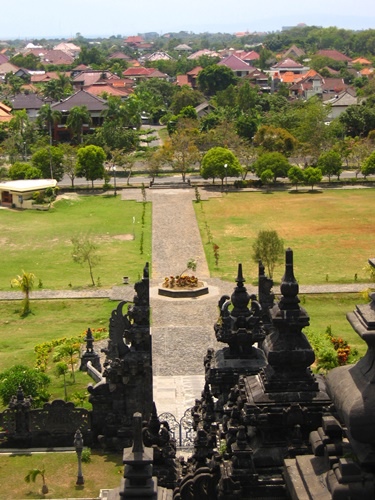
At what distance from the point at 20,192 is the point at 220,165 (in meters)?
18.3

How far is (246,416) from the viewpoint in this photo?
10.4 meters

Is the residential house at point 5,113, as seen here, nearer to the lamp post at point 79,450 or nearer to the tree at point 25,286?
the tree at point 25,286

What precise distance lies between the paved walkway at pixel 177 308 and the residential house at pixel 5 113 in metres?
51.6

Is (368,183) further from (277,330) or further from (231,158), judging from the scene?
(277,330)

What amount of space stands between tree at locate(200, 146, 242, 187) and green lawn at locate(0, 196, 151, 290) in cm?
912

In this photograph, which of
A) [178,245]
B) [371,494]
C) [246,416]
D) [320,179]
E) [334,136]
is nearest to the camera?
[371,494]

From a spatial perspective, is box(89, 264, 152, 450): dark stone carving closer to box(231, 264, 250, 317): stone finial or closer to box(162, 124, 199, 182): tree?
box(231, 264, 250, 317): stone finial

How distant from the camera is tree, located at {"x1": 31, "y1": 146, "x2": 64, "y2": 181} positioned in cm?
8381

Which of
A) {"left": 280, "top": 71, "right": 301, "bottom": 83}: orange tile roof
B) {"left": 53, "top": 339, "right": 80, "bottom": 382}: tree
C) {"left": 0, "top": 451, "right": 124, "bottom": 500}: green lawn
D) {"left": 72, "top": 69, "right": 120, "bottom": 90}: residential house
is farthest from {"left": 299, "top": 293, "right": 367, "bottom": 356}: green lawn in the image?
{"left": 280, "top": 71, "right": 301, "bottom": 83}: orange tile roof

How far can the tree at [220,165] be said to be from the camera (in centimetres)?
8144

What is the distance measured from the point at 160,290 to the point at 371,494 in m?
39.7

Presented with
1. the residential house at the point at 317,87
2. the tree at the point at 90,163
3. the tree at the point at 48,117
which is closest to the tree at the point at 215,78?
the residential house at the point at 317,87

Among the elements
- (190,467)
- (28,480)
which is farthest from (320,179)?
(190,467)

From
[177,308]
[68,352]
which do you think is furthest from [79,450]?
[177,308]
